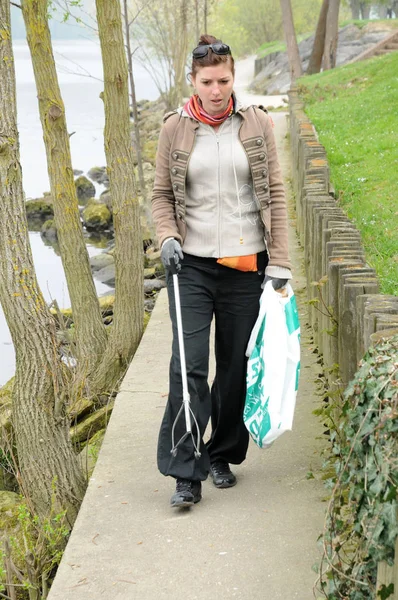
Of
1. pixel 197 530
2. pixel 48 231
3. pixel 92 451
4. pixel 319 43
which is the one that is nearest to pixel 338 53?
pixel 319 43

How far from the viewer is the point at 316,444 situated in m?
5.31

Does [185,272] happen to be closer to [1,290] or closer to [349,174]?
[1,290]

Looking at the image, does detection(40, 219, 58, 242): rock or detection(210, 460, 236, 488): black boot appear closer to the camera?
detection(210, 460, 236, 488): black boot

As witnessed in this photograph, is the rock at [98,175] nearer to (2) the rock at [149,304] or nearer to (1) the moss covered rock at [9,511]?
(2) the rock at [149,304]

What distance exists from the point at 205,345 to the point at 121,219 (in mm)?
4018

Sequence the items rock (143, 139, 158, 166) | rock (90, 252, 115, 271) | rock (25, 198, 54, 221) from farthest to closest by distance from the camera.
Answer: rock (143, 139, 158, 166) → rock (25, 198, 54, 221) → rock (90, 252, 115, 271)

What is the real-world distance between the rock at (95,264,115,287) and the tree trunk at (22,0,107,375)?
9.84 meters

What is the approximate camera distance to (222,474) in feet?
16.1

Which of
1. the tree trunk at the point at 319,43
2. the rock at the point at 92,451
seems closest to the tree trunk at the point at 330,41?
the tree trunk at the point at 319,43

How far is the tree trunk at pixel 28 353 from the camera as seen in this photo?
5.11 metres

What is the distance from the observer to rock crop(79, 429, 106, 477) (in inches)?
264

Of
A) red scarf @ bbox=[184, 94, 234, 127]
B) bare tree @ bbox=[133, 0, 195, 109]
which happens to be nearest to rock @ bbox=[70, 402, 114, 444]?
red scarf @ bbox=[184, 94, 234, 127]

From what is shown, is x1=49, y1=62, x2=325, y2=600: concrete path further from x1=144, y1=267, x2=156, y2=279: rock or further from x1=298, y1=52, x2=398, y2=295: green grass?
x1=144, y1=267, x2=156, y2=279: rock

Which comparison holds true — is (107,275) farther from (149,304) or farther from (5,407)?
(5,407)
